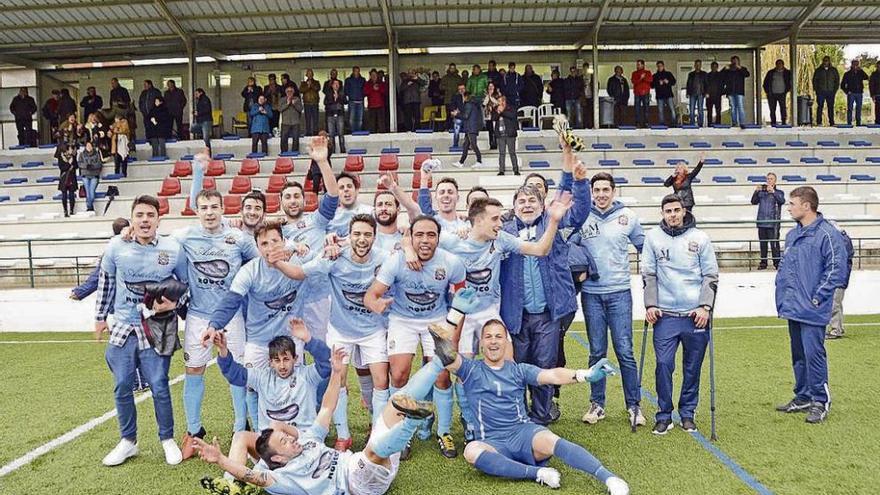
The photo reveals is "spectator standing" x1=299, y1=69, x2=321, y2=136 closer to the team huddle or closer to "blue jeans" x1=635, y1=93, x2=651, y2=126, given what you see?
"blue jeans" x1=635, y1=93, x2=651, y2=126

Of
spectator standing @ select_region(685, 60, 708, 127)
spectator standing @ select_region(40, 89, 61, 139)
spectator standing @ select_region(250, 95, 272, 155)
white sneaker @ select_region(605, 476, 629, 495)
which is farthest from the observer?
spectator standing @ select_region(40, 89, 61, 139)

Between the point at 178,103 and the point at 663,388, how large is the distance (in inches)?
754

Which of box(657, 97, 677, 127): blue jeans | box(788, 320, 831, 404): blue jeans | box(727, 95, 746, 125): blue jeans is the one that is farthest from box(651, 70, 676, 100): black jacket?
box(788, 320, 831, 404): blue jeans

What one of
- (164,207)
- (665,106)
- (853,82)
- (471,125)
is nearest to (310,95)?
(471,125)

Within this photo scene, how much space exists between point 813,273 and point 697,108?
1820 centimetres

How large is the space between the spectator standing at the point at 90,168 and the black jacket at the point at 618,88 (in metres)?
14.1

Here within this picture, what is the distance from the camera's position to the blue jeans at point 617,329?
6.43m

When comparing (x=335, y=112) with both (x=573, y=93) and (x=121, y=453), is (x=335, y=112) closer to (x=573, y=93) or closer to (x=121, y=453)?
(x=573, y=93)

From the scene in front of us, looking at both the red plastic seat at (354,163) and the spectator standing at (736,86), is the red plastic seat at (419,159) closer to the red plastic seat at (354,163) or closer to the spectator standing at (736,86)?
the red plastic seat at (354,163)

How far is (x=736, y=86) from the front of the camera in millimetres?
22703

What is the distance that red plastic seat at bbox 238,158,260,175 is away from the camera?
20.8 m

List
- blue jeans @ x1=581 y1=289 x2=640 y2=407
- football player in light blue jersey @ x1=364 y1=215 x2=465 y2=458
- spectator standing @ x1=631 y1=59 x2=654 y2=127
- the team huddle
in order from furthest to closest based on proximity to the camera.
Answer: spectator standing @ x1=631 y1=59 x2=654 y2=127 → blue jeans @ x1=581 y1=289 x2=640 y2=407 → football player in light blue jersey @ x1=364 y1=215 x2=465 y2=458 → the team huddle

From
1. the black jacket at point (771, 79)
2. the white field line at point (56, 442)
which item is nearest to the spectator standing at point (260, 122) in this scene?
the black jacket at point (771, 79)

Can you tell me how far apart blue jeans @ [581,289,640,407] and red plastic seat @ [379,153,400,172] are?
567 inches
